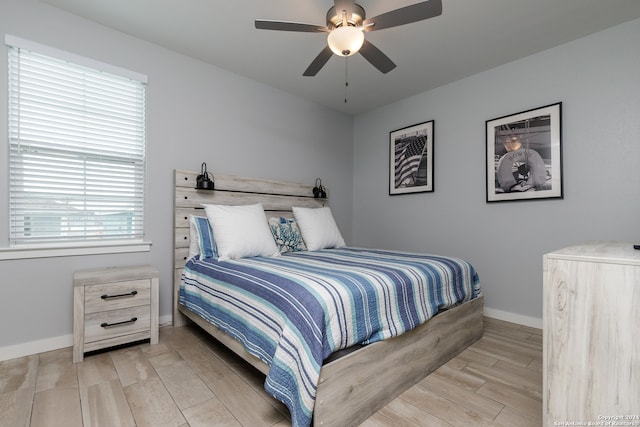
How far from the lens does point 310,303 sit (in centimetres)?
136

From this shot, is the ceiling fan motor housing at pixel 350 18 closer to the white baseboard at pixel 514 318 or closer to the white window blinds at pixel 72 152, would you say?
the white window blinds at pixel 72 152

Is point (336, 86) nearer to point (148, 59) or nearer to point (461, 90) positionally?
point (461, 90)

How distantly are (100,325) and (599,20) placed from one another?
4361 mm

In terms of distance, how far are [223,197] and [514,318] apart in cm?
313

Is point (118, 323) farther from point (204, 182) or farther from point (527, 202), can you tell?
point (527, 202)

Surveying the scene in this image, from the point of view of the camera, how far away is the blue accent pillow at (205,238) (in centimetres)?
256

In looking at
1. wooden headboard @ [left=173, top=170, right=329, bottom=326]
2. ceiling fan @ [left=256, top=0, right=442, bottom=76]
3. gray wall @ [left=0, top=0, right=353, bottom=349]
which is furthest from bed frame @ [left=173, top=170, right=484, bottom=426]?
ceiling fan @ [left=256, top=0, right=442, bottom=76]

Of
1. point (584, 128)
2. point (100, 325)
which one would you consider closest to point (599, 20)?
point (584, 128)

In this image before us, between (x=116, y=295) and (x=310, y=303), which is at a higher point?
(x=310, y=303)

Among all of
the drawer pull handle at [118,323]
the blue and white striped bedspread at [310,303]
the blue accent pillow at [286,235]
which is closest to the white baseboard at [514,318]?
the blue and white striped bedspread at [310,303]

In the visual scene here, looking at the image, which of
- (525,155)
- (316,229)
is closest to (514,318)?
(525,155)

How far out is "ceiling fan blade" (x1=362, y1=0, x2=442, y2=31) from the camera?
5.23 feet

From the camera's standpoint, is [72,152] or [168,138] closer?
[72,152]

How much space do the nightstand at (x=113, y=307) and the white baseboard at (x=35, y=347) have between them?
380 mm
